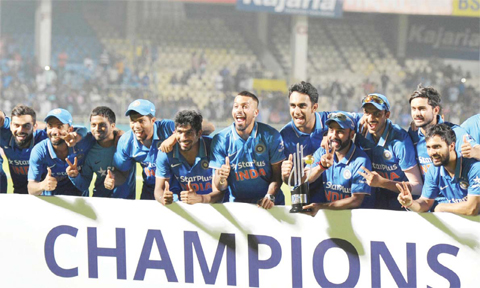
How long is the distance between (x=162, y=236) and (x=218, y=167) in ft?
2.35

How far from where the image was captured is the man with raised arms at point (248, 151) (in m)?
4.68

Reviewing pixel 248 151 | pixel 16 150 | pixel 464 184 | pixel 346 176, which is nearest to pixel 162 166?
pixel 248 151

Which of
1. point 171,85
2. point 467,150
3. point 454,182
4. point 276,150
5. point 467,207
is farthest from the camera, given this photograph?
point 171,85

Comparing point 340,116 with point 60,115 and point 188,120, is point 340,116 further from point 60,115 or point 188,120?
point 60,115

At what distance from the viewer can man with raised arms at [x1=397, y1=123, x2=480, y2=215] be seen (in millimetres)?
3924


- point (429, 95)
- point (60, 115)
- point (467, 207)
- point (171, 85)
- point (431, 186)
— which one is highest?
point (171, 85)

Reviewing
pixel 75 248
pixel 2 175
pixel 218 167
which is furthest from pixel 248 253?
pixel 2 175

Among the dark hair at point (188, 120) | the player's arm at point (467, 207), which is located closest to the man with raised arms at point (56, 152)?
the dark hair at point (188, 120)

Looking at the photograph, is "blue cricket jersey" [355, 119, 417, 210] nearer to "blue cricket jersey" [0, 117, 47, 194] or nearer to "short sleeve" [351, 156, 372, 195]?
"short sleeve" [351, 156, 372, 195]

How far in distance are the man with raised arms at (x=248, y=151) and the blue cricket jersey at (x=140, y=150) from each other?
0.69 meters

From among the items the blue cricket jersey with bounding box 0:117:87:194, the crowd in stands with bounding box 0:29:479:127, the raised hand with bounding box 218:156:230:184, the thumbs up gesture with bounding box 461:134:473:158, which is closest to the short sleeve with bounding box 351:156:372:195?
the thumbs up gesture with bounding box 461:134:473:158

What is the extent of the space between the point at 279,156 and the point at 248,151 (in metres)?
0.25

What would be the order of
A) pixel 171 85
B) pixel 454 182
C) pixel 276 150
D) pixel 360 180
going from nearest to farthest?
pixel 454 182 < pixel 360 180 < pixel 276 150 < pixel 171 85

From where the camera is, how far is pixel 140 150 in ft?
16.9
